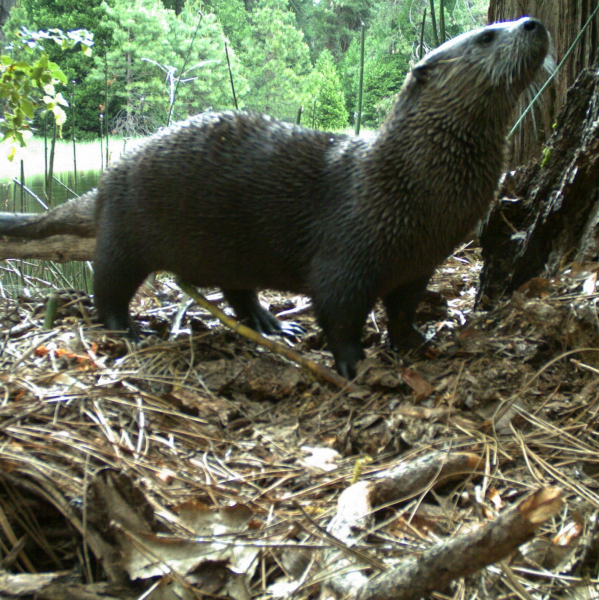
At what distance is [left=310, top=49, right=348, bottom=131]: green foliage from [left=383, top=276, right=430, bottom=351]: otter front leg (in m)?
3.52

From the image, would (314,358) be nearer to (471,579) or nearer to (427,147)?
(427,147)

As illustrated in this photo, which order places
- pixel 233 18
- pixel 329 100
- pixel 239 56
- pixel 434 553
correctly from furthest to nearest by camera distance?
pixel 233 18 < pixel 239 56 < pixel 329 100 < pixel 434 553

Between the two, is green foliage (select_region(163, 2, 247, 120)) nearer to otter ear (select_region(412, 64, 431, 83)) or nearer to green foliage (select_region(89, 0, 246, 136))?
green foliage (select_region(89, 0, 246, 136))

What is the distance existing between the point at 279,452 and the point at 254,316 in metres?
1.38

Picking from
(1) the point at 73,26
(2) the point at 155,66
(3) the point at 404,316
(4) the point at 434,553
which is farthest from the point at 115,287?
(1) the point at 73,26

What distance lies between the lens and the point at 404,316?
8.05ft

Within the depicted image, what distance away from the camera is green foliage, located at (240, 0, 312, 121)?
240 inches

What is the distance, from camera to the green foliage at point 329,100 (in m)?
5.65

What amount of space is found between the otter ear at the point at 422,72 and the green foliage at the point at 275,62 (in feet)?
12.0

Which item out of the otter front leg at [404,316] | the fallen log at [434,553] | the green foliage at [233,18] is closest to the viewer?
the fallen log at [434,553]

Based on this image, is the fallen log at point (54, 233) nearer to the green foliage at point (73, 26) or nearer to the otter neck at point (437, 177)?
the otter neck at point (437, 177)

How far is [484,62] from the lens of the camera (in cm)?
206

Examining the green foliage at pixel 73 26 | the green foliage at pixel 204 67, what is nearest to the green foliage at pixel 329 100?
the green foliage at pixel 204 67

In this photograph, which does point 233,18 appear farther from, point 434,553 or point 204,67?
point 434,553
